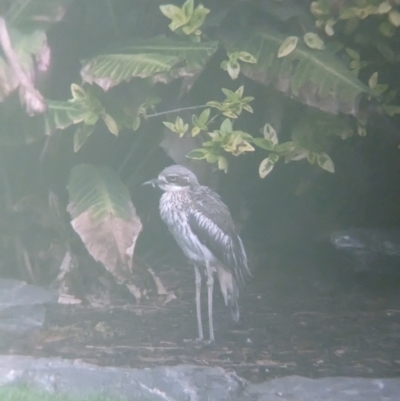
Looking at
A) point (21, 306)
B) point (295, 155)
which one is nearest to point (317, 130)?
point (295, 155)

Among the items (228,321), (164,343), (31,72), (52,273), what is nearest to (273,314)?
(228,321)

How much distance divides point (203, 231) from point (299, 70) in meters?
0.46

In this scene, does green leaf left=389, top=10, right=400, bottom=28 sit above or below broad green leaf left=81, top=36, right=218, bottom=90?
above

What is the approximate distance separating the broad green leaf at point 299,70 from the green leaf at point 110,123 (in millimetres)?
331

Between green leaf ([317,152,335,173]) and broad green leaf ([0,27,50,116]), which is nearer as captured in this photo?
broad green leaf ([0,27,50,116])

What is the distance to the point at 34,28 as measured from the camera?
1646mm

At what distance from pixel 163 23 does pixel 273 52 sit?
0.28 metres

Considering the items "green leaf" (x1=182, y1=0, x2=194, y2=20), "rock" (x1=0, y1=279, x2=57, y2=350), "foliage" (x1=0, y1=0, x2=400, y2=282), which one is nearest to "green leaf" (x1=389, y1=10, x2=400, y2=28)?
"foliage" (x1=0, y1=0, x2=400, y2=282)

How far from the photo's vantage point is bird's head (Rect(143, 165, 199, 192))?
5.55ft

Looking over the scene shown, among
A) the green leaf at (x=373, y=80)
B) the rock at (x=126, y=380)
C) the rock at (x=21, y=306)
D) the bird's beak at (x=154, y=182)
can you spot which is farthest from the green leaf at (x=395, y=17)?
the rock at (x=21, y=306)

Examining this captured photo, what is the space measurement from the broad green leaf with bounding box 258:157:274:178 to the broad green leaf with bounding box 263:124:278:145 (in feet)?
0.15

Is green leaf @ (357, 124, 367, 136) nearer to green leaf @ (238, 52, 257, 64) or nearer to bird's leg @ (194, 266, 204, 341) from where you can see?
green leaf @ (238, 52, 257, 64)

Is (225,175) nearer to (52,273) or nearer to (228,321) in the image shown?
(228,321)

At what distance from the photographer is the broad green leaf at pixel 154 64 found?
5.34ft
